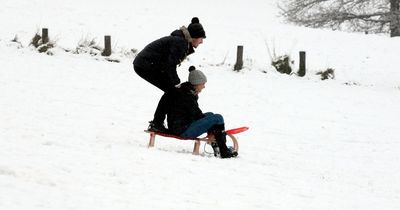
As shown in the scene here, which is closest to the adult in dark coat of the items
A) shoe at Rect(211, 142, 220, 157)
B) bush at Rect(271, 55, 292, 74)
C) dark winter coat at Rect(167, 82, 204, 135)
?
Result: dark winter coat at Rect(167, 82, 204, 135)

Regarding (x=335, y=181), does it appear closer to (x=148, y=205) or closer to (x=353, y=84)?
(x=148, y=205)

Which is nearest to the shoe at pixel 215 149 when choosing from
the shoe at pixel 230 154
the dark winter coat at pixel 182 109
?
the shoe at pixel 230 154

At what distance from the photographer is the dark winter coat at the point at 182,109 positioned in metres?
7.52

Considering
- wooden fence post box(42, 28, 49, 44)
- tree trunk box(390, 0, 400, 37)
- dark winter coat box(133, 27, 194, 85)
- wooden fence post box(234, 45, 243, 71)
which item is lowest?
wooden fence post box(234, 45, 243, 71)

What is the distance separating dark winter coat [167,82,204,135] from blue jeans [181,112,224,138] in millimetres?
66

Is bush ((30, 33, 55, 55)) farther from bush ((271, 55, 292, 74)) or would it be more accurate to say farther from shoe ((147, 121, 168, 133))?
shoe ((147, 121, 168, 133))

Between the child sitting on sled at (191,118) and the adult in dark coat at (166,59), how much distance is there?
0.13 m

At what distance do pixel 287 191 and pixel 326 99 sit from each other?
323 inches

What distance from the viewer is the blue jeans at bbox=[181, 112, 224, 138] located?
7.47 meters

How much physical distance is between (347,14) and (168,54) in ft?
62.3

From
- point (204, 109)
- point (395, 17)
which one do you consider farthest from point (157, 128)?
point (395, 17)

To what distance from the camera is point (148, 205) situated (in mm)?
5172

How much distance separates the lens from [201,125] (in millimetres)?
7469

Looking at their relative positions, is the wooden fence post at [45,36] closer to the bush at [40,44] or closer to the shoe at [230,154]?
the bush at [40,44]
